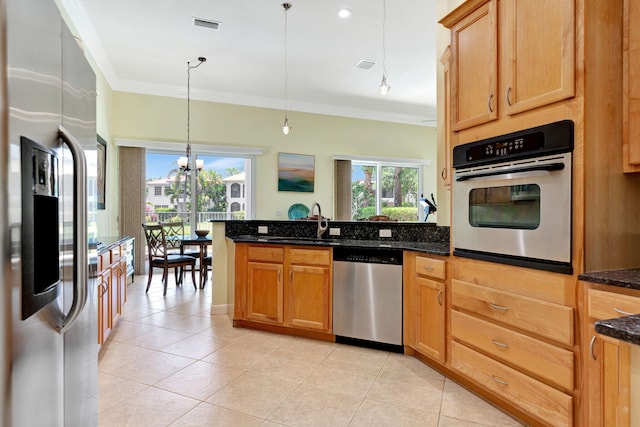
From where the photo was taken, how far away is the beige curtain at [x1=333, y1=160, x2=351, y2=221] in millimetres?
7602

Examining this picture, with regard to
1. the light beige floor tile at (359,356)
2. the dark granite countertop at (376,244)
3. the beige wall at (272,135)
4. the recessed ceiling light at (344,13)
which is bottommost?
the light beige floor tile at (359,356)

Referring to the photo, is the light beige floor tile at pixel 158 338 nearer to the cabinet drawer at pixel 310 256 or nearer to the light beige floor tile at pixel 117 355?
the light beige floor tile at pixel 117 355

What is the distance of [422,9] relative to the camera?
388 centimetres

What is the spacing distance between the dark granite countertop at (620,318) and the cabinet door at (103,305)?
9.57 ft


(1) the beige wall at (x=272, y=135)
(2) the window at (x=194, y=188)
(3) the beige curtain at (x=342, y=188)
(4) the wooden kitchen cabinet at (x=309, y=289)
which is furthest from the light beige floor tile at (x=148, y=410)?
(3) the beige curtain at (x=342, y=188)

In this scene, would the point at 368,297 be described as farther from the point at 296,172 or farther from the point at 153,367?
→ the point at 296,172

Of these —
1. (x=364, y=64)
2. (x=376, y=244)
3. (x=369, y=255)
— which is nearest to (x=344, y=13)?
(x=364, y=64)

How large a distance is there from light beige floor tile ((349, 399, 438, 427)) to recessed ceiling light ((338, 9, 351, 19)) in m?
3.69

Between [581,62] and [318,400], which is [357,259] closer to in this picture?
[318,400]

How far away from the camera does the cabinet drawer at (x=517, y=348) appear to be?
1.70 m

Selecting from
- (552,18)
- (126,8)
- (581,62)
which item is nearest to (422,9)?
(552,18)

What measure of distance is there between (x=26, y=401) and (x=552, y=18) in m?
2.45

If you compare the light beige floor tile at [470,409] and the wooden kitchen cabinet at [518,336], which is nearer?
the wooden kitchen cabinet at [518,336]

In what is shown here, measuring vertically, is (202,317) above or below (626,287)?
below
